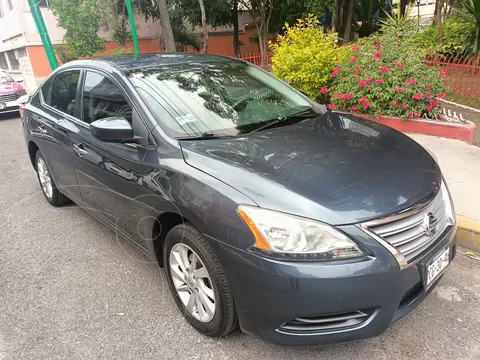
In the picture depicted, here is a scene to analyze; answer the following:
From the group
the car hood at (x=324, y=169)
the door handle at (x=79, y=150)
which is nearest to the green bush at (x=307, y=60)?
the car hood at (x=324, y=169)

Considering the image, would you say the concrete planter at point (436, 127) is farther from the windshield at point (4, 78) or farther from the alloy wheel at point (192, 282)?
the windshield at point (4, 78)

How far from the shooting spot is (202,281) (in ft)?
7.50

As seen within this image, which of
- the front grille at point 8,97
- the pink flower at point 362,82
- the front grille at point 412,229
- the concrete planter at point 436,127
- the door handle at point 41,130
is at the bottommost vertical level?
the concrete planter at point 436,127

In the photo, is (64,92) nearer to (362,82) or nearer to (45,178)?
(45,178)

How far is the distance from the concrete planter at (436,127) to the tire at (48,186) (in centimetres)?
430

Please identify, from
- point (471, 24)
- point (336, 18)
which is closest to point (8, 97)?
point (336, 18)

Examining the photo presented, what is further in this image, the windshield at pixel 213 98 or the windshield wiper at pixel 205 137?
the windshield at pixel 213 98

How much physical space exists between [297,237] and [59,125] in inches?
106

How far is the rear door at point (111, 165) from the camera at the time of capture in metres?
2.59

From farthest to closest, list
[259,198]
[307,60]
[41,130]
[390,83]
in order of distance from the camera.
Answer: [307,60]
[390,83]
[41,130]
[259,198]

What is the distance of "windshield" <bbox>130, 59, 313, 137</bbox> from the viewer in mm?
2668

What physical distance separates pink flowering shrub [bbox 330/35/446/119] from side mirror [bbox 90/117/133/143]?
13.1 feet

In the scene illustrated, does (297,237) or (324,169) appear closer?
(297,237)

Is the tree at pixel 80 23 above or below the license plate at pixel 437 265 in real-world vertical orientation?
above
